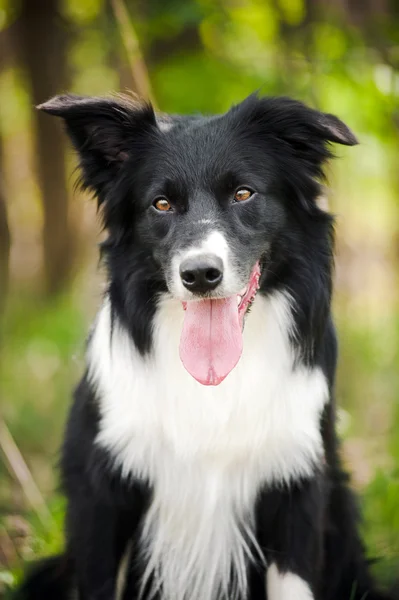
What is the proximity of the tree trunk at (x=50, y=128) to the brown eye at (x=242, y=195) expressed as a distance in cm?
607

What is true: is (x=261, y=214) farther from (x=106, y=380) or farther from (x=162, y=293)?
(x=106, y=380)

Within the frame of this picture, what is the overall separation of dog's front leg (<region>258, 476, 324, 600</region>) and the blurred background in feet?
2.73

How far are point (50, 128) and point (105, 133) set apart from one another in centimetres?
733

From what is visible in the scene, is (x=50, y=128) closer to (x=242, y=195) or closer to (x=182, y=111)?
(x=182, y=111)

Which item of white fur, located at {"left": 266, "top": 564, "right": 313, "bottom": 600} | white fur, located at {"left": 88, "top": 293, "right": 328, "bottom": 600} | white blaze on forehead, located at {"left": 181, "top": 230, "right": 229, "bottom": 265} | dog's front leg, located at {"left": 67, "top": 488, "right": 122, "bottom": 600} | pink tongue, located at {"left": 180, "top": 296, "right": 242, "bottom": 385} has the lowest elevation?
white fur, located at {"left": 266, "top": 564, "right": 313, "bottom": 600}

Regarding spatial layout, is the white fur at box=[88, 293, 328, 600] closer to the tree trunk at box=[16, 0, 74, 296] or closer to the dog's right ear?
the dog's right ear

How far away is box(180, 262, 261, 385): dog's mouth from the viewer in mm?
2900

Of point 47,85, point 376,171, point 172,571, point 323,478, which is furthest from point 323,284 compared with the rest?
point 376,171

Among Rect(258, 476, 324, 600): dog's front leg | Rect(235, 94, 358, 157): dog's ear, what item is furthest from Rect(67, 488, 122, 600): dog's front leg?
Rect(235, 94, 358, 157): dog's ear

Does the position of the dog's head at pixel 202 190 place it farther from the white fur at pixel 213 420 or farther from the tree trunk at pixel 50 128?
the tree trunk at pixel 50 128

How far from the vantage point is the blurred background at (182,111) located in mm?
4609

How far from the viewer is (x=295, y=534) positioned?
3156mm

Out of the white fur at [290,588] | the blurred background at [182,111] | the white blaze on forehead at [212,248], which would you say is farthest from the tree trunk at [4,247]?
the white fur at [290,588]

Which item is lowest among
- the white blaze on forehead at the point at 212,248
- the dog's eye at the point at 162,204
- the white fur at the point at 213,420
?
the white fur at the point at 213,420
